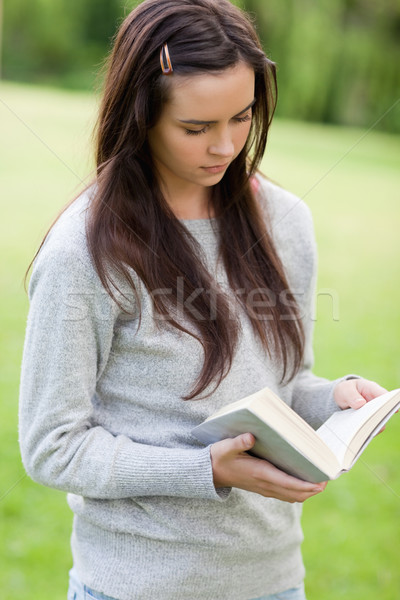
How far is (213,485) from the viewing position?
1114 millimetres

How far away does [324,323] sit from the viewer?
4699mm

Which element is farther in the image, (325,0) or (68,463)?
(325,0)

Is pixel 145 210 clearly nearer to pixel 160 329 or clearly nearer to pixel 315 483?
pixel 160 329

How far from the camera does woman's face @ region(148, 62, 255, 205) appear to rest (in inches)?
43.9

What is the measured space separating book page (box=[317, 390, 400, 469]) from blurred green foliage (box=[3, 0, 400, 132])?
11841 millimetres

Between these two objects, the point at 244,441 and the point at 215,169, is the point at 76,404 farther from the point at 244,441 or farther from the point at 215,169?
the point at 215,169

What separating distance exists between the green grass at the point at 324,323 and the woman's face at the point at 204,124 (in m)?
0.21

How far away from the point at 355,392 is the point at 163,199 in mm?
461

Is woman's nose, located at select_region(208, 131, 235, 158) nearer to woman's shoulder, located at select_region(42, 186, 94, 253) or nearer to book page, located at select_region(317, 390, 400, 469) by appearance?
woman's shoulder, located at select_region(42, 186, 94, 253)

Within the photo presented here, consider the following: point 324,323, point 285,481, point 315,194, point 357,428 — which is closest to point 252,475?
point 285,481

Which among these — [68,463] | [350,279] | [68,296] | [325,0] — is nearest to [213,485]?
[68,463]

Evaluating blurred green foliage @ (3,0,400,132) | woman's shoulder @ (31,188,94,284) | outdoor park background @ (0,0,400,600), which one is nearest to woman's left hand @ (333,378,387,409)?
outdoor park background @ (0,0,400,600)

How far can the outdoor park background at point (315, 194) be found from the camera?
2424 mm

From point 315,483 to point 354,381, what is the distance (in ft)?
0.91
